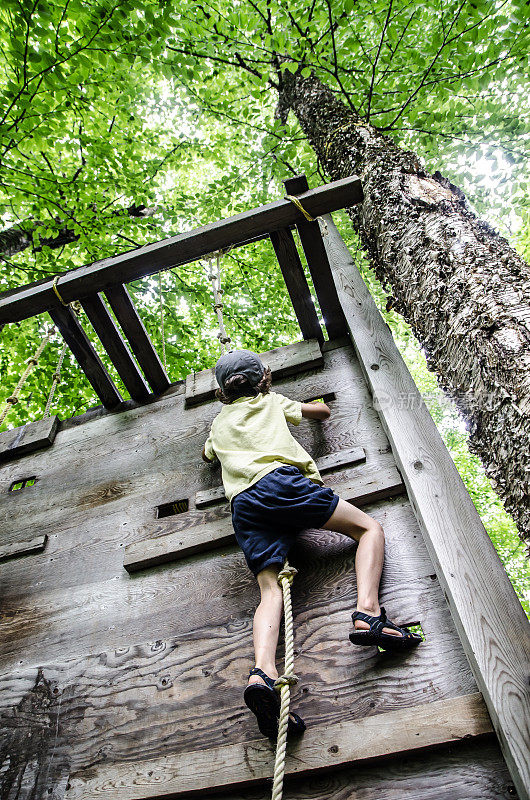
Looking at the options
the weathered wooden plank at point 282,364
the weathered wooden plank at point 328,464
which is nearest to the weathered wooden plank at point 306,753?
the weathered wooden plank at point 328,464

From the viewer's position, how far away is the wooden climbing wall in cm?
163

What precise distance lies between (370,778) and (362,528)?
35.4 inches

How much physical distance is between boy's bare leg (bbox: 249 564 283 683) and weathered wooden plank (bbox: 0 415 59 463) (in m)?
2.29

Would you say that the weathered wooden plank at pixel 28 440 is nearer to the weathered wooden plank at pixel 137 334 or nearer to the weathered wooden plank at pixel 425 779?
the weathered wooden plank at pixel 137 334

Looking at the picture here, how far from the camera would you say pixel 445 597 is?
1929 millimetres

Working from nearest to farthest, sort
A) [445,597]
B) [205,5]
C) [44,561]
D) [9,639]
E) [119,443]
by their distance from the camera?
[445,597], [9,639], [44,561], [119,443], [205,5]

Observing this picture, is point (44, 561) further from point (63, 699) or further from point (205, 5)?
point (205, 5)

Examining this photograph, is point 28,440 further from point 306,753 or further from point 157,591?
point 306,753

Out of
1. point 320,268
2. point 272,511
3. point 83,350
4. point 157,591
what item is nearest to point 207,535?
point 157,591

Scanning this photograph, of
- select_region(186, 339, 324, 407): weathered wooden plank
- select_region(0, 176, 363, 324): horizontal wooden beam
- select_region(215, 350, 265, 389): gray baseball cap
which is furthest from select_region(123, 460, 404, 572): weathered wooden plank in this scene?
select_region(0, 176, 363, 324): horizontal wooden beam

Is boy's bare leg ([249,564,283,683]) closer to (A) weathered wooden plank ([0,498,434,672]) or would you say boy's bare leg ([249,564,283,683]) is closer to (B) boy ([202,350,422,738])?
(B) boy ([202,350,422,738])

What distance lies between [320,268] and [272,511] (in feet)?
6.36

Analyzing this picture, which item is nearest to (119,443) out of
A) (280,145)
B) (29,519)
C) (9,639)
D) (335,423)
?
(29,519)

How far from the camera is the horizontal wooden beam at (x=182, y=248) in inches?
124
